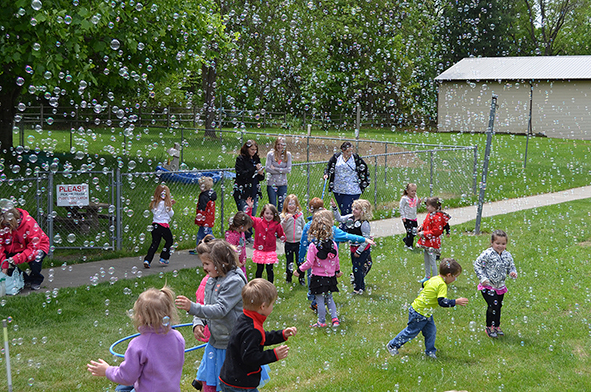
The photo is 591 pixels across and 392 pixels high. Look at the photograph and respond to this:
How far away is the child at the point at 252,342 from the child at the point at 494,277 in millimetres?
3292

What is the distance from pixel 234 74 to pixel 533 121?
58.8 ft

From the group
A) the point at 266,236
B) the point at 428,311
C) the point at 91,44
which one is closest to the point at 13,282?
the point at 266,236

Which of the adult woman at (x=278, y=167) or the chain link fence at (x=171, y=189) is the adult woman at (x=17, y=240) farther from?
the adult woman at (x=278, y=167)

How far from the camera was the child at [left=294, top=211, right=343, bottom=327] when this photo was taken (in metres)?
6.70

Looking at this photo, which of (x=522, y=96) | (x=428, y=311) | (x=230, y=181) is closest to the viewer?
(x=428, y=311)

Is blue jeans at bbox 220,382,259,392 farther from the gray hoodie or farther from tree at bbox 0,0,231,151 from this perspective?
tree at bbox 0,0,231,151

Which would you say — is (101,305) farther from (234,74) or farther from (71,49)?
(234,74)

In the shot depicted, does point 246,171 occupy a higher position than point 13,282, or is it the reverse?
point 246,171

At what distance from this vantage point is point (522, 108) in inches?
1451

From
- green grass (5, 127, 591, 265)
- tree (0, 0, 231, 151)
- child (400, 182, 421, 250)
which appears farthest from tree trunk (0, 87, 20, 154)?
child (400, 182, 421, 250)

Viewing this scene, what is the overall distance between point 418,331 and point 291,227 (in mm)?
2993

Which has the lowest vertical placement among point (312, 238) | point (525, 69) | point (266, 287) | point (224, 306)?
point (224, 306)

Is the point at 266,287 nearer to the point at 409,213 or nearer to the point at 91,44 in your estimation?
the point at 409,213

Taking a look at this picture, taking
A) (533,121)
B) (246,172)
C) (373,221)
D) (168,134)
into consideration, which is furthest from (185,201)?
(533,121)
